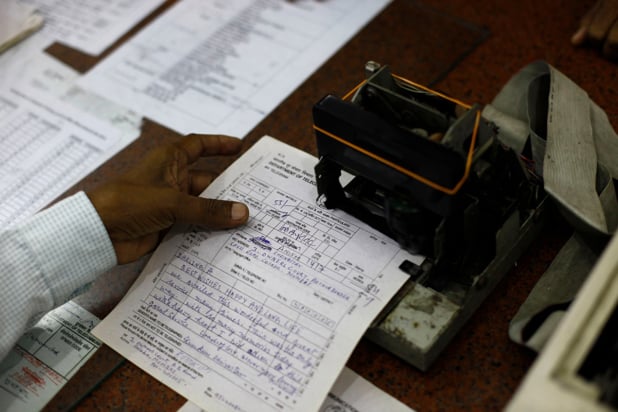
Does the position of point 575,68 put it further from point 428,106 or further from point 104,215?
point 104,215

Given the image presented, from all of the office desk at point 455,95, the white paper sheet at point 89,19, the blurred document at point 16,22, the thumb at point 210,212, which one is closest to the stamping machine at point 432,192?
the office desk at point 455,95

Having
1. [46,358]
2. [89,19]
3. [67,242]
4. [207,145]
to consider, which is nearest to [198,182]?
[207,145]

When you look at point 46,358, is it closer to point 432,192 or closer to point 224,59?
point 432,192

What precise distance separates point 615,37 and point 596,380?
680 millimetres

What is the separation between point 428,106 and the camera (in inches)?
29.7

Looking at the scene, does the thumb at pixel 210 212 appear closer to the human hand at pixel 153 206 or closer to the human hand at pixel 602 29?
the human hand at pixel 153 206

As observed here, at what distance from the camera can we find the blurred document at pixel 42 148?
1048mm

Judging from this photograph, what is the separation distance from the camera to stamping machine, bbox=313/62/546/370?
27.0 inches

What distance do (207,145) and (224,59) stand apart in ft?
1.07

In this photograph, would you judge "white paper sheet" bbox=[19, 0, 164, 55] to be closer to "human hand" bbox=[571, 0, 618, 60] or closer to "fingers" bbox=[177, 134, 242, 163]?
"fingers" bbox=[177, 134, 242, 163]

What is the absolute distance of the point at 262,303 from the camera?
790 millimetres

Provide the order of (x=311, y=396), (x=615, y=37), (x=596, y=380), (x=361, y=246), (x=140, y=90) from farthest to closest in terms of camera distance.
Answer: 1. (x=140, y=90)
2. (x=615, y=37)
3. (x=361, y=246)
4. (x=311, y=396)
5. (x=596, y=380)

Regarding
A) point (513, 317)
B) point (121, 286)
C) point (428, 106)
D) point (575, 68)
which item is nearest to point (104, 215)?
point (121, 286)

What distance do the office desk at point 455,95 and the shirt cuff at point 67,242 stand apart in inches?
4.4
